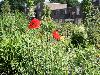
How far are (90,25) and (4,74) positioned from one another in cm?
1594

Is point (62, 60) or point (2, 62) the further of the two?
point (2, 62)

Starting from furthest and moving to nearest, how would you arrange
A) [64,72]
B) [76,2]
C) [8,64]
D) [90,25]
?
[76,2], [90,25], [8,64], [64,72]

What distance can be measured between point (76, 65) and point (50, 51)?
0.65 meters

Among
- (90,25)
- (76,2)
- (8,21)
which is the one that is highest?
(8,21)

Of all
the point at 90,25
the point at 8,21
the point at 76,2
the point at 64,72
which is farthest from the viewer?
the point at 76,2

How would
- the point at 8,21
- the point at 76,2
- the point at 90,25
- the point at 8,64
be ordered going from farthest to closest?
1. the point at 76,2
2. the point at 90,25
3. the point at 8,21
4. the point at 8,64

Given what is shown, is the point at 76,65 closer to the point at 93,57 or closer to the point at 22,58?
the point at 93,57

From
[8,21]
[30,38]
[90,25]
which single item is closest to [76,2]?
[90,25]

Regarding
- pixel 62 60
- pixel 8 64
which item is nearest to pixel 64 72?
pixel 62 60

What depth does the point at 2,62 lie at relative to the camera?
7.68 meters

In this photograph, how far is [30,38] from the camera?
7.90m

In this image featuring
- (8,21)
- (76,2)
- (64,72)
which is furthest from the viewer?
(76,2)

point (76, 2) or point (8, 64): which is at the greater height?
point (8, 64)

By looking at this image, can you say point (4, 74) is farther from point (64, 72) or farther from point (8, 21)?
point (8, 21)
